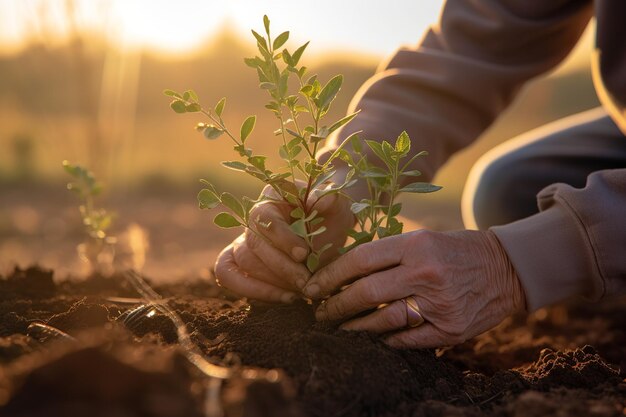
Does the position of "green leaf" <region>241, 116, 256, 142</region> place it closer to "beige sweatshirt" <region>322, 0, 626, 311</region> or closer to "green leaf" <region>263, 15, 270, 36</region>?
"green leaf" <region>263, 15, 270, 36</region>

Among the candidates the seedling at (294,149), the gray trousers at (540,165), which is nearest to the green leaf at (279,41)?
the seedling at (294,149)

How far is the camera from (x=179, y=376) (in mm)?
1108

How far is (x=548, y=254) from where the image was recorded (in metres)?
2.04

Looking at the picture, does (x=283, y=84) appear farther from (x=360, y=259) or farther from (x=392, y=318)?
(x=392, y=318)

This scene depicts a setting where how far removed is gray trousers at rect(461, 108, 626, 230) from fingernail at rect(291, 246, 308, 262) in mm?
1887

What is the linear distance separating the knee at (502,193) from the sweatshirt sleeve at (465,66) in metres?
0.54

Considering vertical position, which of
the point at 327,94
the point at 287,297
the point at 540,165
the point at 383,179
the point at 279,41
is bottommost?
the point at 287,297

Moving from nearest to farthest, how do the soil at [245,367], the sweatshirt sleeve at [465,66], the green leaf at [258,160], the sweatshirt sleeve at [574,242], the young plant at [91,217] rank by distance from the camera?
the soil at [245,367] < the green leaf at [258,160] < the sweatshirt sleeve at [574,242] < the young plant at [91,217] < the sweatshirt sleeve at [465,66]

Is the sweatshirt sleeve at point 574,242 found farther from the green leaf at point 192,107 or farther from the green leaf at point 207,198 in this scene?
the green leaf at point 192,107

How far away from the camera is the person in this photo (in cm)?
183

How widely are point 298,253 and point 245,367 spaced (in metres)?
0.44

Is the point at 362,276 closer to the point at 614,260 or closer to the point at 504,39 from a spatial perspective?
the point at 614,260

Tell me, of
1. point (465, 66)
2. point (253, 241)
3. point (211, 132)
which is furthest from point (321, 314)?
point (465, 66)

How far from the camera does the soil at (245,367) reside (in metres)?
1.06
